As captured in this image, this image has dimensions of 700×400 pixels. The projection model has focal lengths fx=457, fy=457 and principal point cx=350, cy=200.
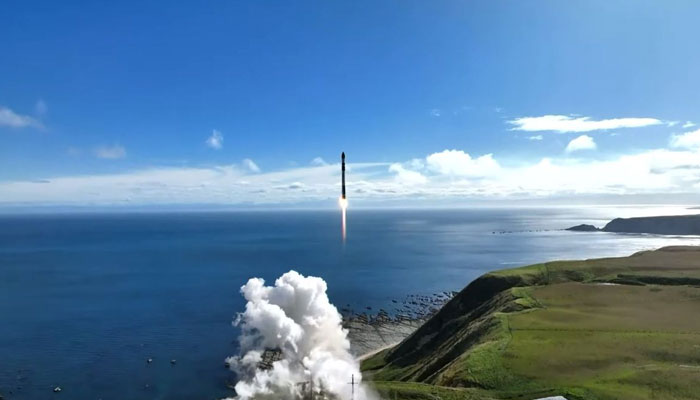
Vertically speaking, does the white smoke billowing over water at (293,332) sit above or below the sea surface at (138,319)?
above

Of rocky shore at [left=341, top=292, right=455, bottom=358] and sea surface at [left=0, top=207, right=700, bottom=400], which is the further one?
rocky shore at [left=341, top=292, right=455, bottom=358]

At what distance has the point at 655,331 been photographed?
64.4 m

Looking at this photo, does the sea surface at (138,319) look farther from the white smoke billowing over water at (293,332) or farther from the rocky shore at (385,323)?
the white smoke billowing over water at (293,332)

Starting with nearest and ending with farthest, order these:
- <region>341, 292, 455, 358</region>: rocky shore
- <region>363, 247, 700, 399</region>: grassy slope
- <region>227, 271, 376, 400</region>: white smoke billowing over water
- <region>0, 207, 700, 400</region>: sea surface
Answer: <region>363, 247, 700, 399</region>: grassy slope
<region>227, 271, 376, 400</region>: white smoke billowing over water
<region>0, 207, 700, 400</region>: sea surface
<region>341, 292, 455, 358</region>: rocky shore

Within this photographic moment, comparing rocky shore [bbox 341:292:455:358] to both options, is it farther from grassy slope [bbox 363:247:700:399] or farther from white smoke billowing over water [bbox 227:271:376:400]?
white smoke billowing over water [bbox 227:271:376:400]

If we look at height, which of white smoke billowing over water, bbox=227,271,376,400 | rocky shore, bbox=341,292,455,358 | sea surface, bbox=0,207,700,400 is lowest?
rocky shore, bbox=341,292,455,358

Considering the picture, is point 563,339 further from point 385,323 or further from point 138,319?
point 138,319

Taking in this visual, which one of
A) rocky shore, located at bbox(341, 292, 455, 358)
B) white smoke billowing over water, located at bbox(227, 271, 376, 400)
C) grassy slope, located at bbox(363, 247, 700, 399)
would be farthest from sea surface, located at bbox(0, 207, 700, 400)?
grassy slope, located at bbox(363, 247, 700, 399)

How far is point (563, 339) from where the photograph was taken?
210 feet

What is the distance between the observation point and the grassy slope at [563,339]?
50094 millimetres

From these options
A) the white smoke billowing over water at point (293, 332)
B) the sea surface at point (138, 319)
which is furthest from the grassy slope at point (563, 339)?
the sea surface at point (138, 319)

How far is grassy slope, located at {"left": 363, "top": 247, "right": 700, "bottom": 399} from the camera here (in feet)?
164

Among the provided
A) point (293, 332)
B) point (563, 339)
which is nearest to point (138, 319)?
point (293, 332)

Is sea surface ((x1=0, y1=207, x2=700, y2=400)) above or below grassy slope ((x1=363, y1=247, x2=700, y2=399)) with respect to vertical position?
below
